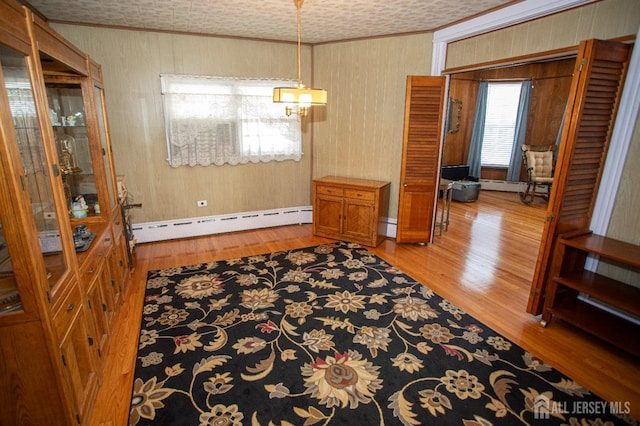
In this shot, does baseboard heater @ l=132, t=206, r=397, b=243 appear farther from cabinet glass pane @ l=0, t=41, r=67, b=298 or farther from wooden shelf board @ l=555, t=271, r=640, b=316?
cabinet glass pane @ l=0, t=41, r=67, b=298

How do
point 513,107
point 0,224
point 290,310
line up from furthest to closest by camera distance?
1. point 513,107
2. point 290,310
3. point 0,224

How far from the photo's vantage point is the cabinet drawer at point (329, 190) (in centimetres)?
472

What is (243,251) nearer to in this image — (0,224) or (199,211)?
(199,211)

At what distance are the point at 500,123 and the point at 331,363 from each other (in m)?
7.91

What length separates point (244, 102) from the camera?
4.83m

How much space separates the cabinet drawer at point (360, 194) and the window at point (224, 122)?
1.32 metres

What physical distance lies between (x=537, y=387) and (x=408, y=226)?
265 cm

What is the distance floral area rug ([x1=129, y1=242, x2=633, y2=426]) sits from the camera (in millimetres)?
2004

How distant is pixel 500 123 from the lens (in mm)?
8078

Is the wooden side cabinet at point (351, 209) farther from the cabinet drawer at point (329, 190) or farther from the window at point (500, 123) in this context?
the window at point (500, 123)

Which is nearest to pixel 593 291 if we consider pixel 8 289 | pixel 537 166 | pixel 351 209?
pixel 351 209

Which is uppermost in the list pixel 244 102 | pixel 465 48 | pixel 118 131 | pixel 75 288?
pixel 465 48

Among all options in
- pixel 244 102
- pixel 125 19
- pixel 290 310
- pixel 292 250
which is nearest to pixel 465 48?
pixel 244 102
